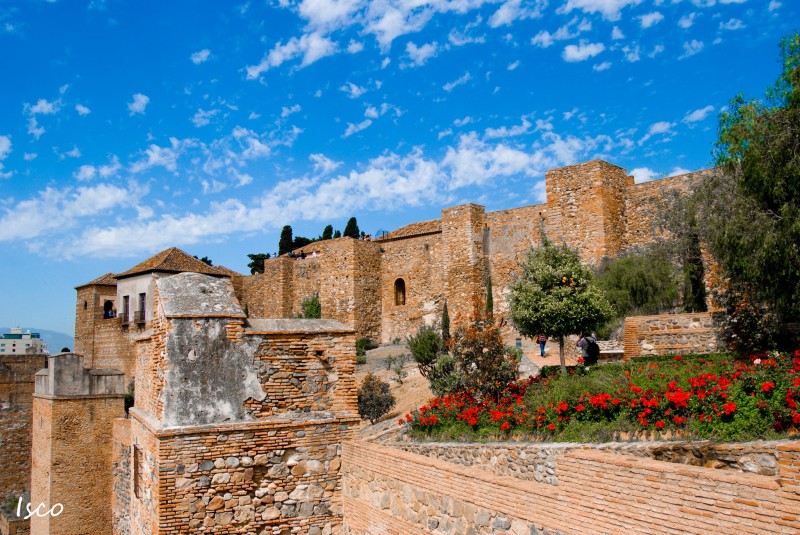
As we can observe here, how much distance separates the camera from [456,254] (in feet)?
94.8

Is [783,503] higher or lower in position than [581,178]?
lower

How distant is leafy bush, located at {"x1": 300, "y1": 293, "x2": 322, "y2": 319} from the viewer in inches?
1481

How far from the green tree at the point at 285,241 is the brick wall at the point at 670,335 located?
4406 cm

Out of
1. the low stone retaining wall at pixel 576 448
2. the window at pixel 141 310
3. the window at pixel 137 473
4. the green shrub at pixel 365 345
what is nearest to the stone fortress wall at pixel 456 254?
the green shrub at pixel 365 345

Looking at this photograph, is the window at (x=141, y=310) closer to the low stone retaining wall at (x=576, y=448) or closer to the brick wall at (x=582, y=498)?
the low stone retaining wall at (x=576, y=448)

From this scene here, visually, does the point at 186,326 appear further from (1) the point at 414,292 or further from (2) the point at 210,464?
(1) the point at 414,292

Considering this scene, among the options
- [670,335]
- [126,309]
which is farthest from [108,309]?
[670,335]

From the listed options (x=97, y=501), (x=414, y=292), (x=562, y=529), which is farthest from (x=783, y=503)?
(x=414, y=292)

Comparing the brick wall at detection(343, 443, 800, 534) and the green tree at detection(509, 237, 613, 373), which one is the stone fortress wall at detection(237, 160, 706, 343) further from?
the brick wall at detection(343, 443, 800, 534)

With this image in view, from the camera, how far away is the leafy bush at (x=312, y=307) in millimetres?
37625

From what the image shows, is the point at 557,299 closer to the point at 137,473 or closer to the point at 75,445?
the point at 137,473

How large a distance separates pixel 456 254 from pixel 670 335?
14619 millimetres

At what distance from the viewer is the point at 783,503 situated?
4.02 meters

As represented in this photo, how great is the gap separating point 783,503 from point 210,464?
541 cm
